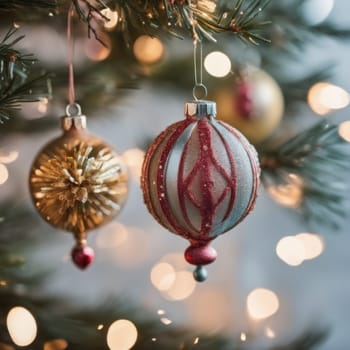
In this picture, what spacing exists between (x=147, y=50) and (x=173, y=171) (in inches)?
14.7

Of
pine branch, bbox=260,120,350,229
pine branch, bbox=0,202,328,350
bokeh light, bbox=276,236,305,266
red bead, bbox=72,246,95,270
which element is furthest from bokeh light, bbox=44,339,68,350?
bokeh light, bbox=276,236,305,266

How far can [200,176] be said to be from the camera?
18.0 inches

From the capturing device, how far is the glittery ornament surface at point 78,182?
0.52 meters

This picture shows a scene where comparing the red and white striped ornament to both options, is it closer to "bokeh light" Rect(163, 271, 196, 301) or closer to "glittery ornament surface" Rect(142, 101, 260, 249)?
"glittery ornament surface" Rect(142, 101, 260, 249)

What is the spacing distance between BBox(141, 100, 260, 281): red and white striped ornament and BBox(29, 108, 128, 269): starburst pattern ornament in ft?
0.21

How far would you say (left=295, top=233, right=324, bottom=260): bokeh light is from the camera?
1057 mm

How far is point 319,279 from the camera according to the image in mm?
1164

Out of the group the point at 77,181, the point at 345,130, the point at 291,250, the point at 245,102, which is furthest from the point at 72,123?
the point at 291,250

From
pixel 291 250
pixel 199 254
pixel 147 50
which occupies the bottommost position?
pixel 199 254

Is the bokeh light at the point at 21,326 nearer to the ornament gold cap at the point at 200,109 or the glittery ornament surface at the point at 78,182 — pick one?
the glittery ornament surface at the point at 78,182

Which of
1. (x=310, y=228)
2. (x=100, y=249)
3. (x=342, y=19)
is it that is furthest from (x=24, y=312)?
(x=342, y=19)

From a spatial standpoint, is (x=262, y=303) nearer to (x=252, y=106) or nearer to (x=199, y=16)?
(x=252, y=106)

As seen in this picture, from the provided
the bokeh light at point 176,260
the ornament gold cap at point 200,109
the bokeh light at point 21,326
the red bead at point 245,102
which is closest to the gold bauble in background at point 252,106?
the red bead at point 245,102

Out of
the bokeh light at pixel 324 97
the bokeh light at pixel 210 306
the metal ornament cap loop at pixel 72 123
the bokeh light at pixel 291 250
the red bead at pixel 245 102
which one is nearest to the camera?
the metal ornament cap loop at pixel 72 123
